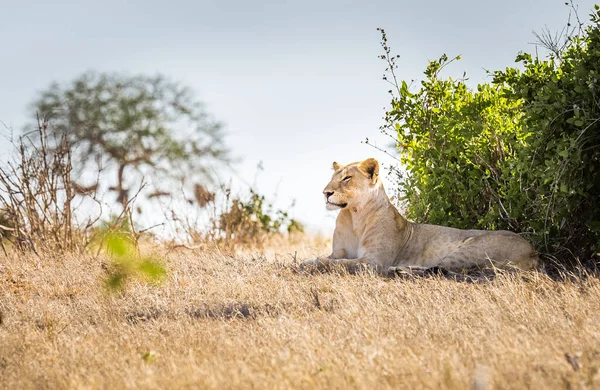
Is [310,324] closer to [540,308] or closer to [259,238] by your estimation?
[540,308]

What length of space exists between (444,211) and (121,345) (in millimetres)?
5726

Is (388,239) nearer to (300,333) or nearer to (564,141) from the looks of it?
(564,141)

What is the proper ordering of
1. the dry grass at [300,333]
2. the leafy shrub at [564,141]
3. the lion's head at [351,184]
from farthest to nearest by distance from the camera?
the lion's head at [351,184] → the leafy shrub at [564,141] → the dry grass at [300,333]

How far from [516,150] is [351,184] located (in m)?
2.29

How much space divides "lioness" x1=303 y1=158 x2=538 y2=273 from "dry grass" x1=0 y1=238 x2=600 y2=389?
2.07 ft

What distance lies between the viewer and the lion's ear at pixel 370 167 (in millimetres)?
8734

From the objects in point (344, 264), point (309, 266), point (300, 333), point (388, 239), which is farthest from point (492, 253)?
point (300, 333)

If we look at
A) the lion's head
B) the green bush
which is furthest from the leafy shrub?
the lion's head

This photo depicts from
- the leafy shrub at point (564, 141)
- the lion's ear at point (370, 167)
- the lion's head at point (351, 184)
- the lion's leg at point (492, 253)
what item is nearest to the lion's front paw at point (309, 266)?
the lion's head at point (351, 184)

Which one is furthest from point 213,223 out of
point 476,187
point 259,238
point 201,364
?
point 201,364

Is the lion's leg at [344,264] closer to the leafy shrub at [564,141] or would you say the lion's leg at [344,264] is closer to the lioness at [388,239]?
the lioness at [388,239]

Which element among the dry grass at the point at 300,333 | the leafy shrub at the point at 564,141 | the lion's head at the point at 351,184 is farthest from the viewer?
the lion's head at the point at 351,184

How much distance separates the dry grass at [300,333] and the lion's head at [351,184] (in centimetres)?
106

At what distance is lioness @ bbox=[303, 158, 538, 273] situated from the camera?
830 cm
